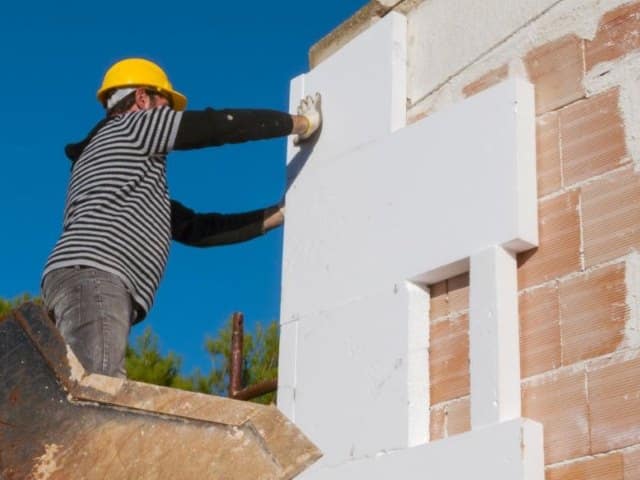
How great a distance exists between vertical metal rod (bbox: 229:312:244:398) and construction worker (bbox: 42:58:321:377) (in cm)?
197

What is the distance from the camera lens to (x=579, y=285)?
5.00 metres

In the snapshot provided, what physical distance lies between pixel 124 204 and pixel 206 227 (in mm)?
1010

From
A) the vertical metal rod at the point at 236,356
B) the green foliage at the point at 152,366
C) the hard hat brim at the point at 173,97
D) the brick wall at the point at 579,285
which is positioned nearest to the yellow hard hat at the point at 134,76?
the hard hat brim at the point at 173,97

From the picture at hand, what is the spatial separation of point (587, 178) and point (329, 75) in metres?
1.92

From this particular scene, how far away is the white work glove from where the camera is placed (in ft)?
21.8

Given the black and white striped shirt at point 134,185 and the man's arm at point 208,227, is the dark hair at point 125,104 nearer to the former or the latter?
the black and white striped shirt at point 134,185

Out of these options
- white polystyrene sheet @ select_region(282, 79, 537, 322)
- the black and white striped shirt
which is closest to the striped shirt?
the black and white striped shirt

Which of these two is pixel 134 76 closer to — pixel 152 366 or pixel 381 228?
pixel 381 228

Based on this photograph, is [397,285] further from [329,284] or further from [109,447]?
[109,447]

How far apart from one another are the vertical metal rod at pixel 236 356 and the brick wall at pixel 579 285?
10.6ft

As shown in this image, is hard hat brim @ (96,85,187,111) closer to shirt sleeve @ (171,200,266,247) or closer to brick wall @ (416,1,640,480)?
shirt sleeve @ (171,200,266,247)

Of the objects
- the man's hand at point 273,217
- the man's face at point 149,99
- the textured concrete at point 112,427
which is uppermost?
the man's face at point 149,99

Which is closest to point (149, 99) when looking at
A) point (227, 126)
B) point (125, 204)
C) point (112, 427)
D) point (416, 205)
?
point (227, 126)

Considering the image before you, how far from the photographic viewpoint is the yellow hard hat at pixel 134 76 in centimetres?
662
